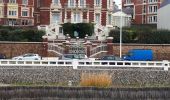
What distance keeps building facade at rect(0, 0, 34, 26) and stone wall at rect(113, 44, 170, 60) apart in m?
37.5

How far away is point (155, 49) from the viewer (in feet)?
211

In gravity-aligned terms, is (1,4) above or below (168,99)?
above

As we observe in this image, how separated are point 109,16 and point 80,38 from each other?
44.9 ft

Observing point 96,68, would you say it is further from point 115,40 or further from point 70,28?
point 70,28

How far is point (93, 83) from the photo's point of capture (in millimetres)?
29188

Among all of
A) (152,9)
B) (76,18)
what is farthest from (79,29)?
(152,9)

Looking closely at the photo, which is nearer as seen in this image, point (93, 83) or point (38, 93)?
point (38, 93)

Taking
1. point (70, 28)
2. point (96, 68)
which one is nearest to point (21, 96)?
point (96, 68)

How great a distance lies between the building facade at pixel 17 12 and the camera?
9876 centimetres

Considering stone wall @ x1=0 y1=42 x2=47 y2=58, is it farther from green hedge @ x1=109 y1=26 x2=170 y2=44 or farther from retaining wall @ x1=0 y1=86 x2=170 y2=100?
retaining wall @ x1=0 y1=86 x2=170 y2=100

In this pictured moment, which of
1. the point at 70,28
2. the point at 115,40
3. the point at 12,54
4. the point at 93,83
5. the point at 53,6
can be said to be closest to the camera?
the point at 93,83

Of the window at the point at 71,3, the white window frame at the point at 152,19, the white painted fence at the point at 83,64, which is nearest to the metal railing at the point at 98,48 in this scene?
the window at the point at 71,3

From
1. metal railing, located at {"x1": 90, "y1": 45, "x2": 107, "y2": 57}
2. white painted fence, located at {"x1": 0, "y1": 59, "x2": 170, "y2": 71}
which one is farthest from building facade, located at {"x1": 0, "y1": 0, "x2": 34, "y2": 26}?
white painted fence, located at {"x1": 0, "y1": 59, "x2": 170, "y2": 71}

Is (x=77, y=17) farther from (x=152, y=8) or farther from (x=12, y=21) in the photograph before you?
(x=152, y=8)
